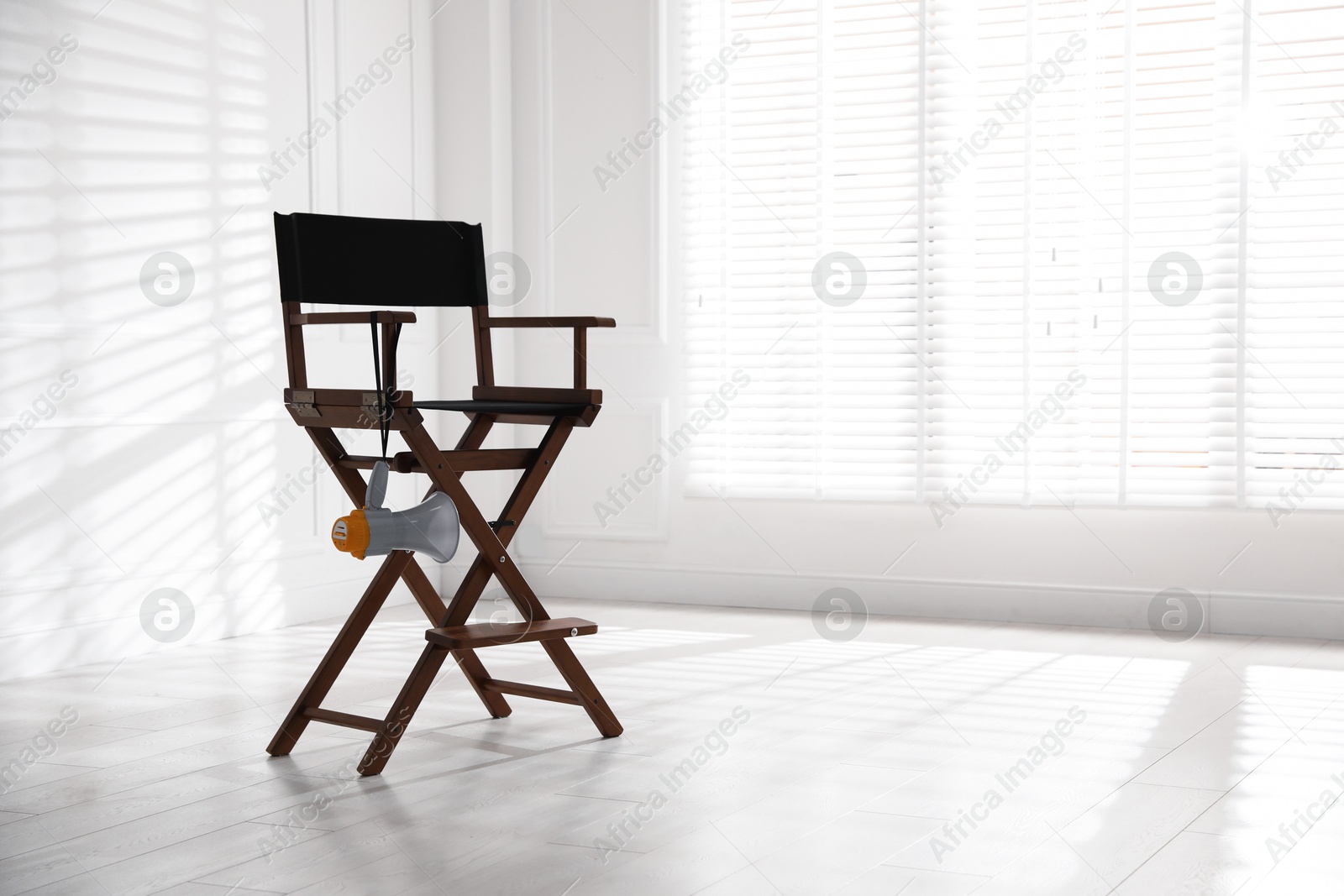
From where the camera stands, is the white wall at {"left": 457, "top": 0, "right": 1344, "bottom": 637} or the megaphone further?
the white wall at {"left": 457, "top": 0, "right": 1344, "bottom": 637}

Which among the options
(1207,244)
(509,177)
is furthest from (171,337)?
(1207,244)

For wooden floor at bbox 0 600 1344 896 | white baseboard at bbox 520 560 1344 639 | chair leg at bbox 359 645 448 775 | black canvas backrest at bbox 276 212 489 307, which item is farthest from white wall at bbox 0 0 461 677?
chair leg at bbox 359 645 448 775

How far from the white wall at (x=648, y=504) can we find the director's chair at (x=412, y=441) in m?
1.75

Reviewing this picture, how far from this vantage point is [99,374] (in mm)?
3566

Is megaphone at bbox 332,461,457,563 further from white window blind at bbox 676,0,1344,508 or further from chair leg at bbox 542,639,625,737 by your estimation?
white window blind at bbox 676,0,1344,508

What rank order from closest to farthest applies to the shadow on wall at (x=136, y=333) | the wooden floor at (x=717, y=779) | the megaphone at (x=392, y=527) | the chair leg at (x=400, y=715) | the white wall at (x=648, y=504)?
the wooden floor at (x=717, y=779)
the megaphone at (x=392, y=527)
the chair leg at (x=400, y=715)
the shadow on wall at (x=136, y=333)
the white wall at (x=648, y=504)

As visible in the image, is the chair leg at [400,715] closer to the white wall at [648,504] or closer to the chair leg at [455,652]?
the chair leg at [455,652]

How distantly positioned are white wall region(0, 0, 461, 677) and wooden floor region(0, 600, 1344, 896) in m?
0.30

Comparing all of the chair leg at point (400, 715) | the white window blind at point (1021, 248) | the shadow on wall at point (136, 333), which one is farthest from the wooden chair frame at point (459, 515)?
the white window blind at point (1021, 248)

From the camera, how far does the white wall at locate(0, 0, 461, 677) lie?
11.1 feet

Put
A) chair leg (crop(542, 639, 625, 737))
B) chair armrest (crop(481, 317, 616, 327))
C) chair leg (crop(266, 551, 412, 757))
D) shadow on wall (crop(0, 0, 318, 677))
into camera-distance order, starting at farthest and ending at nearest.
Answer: shadow on wall (crop(0, 0, 318, 677)), chair armrest (crop(481, 317, 616, 327)), chair leg (crop(542, 639, 625, 737)), chair leg (crop(266, 551, 412, 757))

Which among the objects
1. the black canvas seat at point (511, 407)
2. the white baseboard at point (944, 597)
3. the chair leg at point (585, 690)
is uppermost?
the black canvas seat at point (511, 407)

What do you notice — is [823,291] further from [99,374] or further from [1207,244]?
[99,374]

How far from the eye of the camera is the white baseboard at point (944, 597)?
13.1 feet
